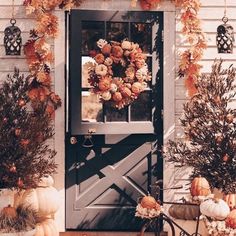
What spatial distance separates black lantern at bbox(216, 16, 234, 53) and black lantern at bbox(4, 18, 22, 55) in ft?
7.71

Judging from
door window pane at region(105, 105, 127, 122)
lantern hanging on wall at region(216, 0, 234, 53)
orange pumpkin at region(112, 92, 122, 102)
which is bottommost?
door window pane at region(105, 105, 127, 122)

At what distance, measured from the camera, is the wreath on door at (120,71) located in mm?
6730

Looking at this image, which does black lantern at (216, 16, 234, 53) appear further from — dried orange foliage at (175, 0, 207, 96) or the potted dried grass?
the potted dried grass

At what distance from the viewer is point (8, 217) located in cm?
595

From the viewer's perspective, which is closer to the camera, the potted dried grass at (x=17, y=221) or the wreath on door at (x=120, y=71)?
the potted dried grass at (x=17, y=221)

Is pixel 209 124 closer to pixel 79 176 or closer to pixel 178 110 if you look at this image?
pixel 178 110

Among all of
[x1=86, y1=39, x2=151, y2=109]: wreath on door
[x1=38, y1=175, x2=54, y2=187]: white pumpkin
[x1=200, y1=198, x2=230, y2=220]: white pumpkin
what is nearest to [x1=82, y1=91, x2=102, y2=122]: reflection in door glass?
[x1=86, y1=39, x2=151, y2=109]: wreath on door

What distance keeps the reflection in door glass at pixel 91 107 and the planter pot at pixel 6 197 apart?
126cm

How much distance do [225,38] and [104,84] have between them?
5.02 feet

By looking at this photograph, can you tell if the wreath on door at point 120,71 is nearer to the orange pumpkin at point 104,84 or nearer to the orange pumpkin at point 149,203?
the orange pumpkin at point 104,84

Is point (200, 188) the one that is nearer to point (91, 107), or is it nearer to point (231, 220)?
point (231, 220)

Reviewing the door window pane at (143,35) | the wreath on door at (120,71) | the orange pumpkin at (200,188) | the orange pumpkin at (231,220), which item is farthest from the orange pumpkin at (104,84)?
the orange pumpkin at (231,220)

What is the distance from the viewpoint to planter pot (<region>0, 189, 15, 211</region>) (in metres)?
6.29

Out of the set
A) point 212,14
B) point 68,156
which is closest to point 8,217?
point 68,156
